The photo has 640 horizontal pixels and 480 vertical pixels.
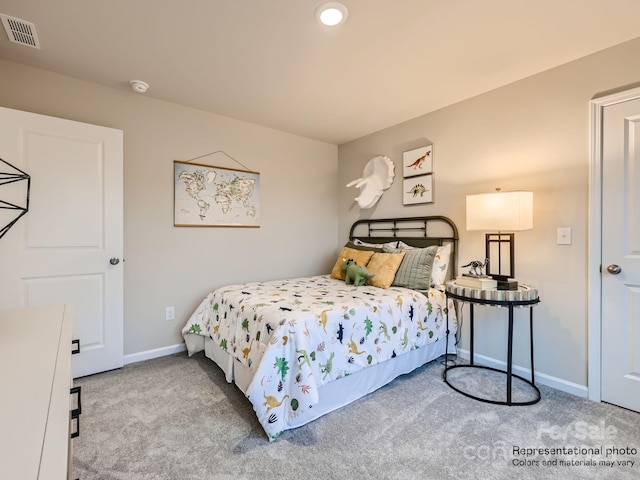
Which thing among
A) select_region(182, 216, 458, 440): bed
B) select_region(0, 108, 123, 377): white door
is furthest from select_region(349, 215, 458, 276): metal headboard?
select_region(0, 108, 123, 377): white door

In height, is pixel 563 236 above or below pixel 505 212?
below

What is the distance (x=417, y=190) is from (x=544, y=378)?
1876 mm

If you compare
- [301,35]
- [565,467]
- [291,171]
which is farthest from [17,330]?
[291,171]

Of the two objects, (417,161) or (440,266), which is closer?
(440,266)

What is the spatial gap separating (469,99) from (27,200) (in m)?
3.53

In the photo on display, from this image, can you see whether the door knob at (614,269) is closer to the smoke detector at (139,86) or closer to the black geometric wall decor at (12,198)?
the smoke detector at (139,86)

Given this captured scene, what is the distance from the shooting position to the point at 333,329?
1.92 metres

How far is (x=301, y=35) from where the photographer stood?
1862mm

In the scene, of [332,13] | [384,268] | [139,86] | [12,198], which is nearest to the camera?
[332,13]

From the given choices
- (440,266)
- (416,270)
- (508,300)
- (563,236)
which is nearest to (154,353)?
(416,270)

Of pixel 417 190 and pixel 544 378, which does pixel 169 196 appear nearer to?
pixel 417 190

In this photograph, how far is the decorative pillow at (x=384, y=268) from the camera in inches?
106

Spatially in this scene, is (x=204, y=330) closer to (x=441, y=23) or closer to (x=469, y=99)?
(x=441, y=23)

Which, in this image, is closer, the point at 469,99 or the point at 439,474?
the point at 439,474
